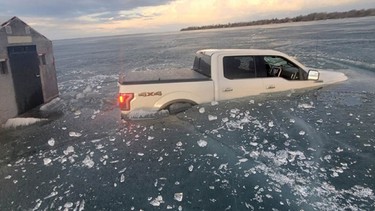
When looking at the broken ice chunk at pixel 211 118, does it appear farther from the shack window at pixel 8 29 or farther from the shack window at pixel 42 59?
the shack window at pixel 42 59

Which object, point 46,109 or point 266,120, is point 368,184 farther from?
point 46,109

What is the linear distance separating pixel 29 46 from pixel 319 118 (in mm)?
9564

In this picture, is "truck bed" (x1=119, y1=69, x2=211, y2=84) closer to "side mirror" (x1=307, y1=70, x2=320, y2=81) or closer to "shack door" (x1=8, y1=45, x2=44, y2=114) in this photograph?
"side mirror" (x1=307, y1=70, x2=320, y2=81)

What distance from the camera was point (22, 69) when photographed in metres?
10.3

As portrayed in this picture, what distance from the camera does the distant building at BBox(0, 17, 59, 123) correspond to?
31.1ft

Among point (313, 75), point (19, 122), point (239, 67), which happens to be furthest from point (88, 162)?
point (313, 75)

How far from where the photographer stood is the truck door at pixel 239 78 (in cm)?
779

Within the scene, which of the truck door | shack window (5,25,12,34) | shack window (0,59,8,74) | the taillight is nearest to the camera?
the taillight

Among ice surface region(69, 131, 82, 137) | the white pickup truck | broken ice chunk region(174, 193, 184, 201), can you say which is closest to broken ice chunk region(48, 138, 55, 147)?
ice surface region(69, 131, 82, 137)

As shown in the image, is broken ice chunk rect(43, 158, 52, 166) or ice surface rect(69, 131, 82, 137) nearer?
broken ice chunk rect(43, 158, 52, 166)

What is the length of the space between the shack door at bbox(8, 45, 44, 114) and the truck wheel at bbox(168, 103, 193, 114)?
5539 mm

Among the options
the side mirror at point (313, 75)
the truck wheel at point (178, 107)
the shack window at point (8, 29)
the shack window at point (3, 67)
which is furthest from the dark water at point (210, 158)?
the shack window at point (8, 29)

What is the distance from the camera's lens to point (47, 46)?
12438mm

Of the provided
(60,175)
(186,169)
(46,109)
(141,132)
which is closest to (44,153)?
(60,175)
